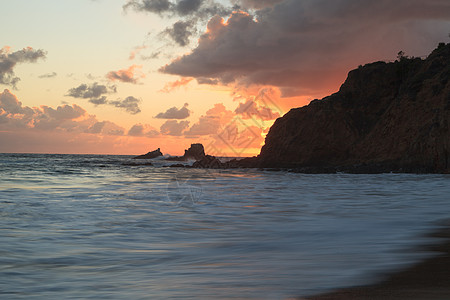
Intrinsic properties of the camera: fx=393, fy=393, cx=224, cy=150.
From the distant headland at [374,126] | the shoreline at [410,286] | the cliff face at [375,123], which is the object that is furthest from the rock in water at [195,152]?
the shoreline at [410,286]

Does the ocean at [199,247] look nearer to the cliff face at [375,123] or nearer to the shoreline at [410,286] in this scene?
the shoreline at [410,286]

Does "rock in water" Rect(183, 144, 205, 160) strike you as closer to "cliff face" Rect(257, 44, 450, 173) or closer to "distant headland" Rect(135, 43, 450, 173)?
"distant headland" Rect(135, 43, 450, 173)

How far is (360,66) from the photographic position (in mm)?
48031

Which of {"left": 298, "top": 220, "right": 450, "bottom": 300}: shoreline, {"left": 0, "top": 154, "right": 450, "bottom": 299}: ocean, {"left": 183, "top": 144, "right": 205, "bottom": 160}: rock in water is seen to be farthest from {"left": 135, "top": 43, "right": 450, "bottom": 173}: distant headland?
{"left": 183, "top": 144, "right": 205, "bottom": 160}: rock in water

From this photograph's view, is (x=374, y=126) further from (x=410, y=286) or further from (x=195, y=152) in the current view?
(x=195, y=152)

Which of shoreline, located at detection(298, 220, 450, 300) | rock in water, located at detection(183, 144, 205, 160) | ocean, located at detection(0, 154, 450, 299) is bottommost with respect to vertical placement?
ocean, located at detection(0, 154, 450, 299)

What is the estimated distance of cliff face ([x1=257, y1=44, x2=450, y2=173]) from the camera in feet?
109

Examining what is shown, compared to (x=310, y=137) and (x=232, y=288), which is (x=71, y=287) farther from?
(x=310, y=137)

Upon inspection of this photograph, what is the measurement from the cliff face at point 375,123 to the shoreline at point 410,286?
29493mm

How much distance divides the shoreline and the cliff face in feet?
96.8

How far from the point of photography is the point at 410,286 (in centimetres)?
362

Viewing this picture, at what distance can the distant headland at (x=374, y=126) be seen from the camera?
32.7 metres

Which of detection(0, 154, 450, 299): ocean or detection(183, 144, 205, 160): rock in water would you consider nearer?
detection(0, 154, 450, 299): ocean

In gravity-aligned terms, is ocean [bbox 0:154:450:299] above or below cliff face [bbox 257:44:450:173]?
below
